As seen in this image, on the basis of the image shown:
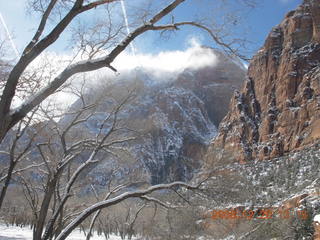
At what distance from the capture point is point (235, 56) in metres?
6.05

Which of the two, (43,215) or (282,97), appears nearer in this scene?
(43,215)

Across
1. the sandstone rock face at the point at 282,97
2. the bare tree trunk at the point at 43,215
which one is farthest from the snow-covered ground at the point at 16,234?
the sandstone rock face at the point at 282,97

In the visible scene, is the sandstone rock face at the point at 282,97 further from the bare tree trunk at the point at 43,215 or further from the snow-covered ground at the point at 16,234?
the bare tree trunk at the point at 43,215

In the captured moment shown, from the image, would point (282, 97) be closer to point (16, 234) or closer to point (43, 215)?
point (16, 234)

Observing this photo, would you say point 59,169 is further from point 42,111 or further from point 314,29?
point 314,29

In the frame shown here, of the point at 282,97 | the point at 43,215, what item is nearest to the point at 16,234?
the point at 43,215

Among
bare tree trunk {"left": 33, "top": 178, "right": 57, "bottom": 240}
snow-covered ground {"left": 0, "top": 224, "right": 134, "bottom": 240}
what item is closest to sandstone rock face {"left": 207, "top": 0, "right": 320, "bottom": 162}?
snow-covered ground {"left": 0, "top": 224, "right": 134, "bottom": 240}

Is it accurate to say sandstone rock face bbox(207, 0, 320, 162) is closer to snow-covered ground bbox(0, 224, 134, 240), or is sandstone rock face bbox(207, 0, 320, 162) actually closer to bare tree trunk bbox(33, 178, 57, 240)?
snow-covered ground bbox(0, 224, 134, 240)

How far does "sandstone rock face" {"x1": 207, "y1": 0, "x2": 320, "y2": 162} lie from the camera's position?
11647 centimetres

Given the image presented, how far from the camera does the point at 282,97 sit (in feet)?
422

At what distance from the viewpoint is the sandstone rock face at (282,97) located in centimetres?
11647

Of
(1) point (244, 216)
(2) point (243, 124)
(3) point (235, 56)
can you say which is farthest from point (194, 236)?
(2) point (243, 124)

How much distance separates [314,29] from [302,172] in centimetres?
7097

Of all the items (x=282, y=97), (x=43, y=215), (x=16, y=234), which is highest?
(x=282, y=97)
